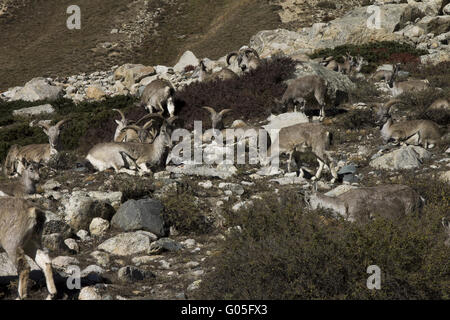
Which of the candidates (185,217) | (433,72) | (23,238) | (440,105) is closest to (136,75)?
(433,72)

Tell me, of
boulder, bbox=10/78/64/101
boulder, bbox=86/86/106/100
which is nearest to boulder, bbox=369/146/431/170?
boulder, bbox=86/86/106/100

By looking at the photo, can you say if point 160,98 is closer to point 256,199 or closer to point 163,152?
point 163,152

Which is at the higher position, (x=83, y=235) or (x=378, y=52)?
(x=83, y=235)

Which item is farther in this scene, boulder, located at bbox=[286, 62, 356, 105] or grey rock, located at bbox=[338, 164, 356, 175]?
boulder, located at bbox=[286, 62, 356, 105]

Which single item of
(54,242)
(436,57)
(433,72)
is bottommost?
(436,57)

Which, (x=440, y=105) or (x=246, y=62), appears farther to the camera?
(x=246, y=62)

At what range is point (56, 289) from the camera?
6.51m

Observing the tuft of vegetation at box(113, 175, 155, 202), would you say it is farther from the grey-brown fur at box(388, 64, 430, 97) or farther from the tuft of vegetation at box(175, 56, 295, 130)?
the grey-brown fur at box(388, 64, 430, 97)

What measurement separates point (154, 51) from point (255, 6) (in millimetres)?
10819

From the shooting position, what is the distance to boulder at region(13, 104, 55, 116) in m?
27.5

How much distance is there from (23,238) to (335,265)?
3820 mm

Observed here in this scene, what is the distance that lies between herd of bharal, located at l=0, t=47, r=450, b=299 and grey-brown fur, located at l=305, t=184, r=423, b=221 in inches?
0.6

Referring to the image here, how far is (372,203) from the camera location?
852 cm

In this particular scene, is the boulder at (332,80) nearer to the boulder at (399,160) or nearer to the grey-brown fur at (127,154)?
the boulder at (399,160)
